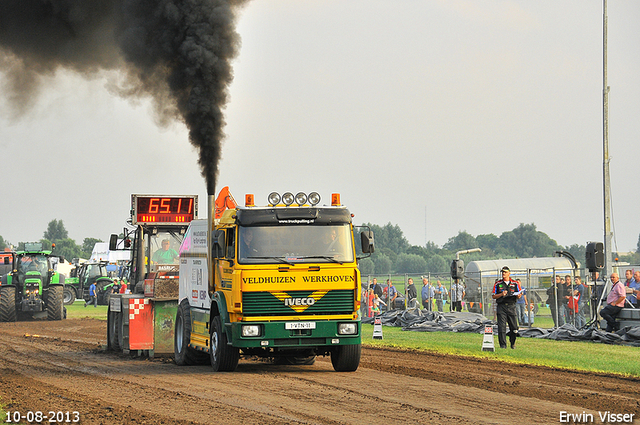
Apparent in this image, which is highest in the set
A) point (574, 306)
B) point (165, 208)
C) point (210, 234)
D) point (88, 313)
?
point (165, 208)

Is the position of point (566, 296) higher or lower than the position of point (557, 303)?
higher

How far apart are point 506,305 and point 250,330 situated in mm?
7901

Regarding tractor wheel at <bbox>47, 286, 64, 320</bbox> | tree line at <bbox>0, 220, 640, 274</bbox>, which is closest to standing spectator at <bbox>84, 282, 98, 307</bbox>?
tractor wheel at <bbox>47, 286, 64, 320</bbox>

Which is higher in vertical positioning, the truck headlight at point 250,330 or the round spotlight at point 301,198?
the round spotlight at point 301,198

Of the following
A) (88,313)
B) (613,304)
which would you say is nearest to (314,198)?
(613,304)

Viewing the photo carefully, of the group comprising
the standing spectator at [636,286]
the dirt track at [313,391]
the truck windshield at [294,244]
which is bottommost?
the dirt track at [313,391]

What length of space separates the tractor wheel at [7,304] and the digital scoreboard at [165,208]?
1351 centimetres

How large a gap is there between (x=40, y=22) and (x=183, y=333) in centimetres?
804

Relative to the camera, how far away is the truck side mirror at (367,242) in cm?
1407

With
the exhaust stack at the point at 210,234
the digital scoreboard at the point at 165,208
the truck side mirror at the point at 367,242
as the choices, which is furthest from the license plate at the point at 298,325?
the digital scoreboard at the point at 165,208

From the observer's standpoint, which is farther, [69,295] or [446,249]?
[446,249]

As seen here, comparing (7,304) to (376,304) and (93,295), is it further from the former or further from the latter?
(93,295)

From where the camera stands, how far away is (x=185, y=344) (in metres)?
16.0

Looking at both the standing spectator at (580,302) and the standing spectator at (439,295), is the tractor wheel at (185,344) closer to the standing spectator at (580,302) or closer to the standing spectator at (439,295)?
the standing spectator at (580,302)
